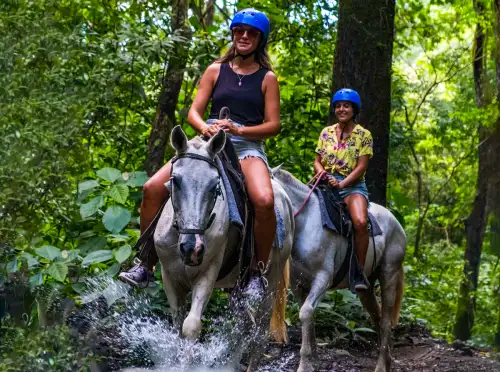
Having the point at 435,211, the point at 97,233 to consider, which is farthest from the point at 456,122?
the point at 97,233

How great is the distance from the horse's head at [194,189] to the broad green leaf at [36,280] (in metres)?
2.02

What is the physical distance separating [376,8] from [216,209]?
233 inches

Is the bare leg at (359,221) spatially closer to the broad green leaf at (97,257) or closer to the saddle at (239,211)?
the saddle at (239,211)

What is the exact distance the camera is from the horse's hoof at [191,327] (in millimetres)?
5832

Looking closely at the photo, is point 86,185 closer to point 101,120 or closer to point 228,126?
point 101,120

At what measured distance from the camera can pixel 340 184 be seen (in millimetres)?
8750

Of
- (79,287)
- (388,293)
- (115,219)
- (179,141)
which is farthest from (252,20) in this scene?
(388,293)

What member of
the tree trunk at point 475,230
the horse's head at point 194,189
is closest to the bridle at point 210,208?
the horse's head at point 194,189

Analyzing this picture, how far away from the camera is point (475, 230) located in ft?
64.2

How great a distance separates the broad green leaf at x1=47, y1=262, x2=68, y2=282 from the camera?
7.44 meters

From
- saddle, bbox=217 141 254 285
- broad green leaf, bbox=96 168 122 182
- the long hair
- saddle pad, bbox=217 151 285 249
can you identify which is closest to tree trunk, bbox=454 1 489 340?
broad green leaf, bbox=96 168 122 182

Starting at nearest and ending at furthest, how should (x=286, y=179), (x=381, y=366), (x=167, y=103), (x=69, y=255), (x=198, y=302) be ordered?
(x=198, y=302), (x=69, y=255), (x=286, y=179), (x=381, y=366), (x=167, y=103)

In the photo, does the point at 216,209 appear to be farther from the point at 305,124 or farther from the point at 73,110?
the point at 305,124

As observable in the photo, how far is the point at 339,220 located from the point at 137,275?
289cm
